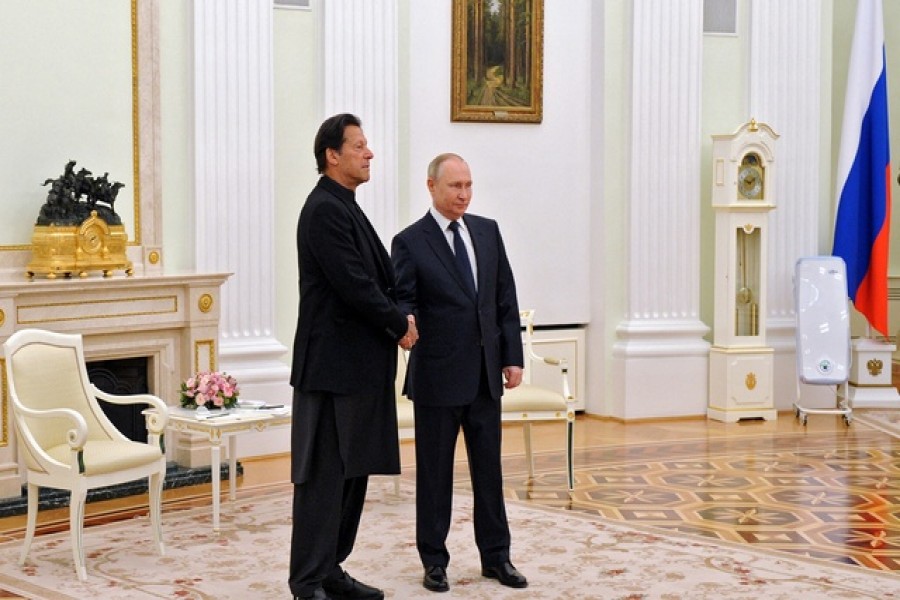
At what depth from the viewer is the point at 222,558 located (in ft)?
18.9

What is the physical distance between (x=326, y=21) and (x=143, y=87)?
1.40 meters

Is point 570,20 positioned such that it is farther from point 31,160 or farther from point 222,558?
point 222,558

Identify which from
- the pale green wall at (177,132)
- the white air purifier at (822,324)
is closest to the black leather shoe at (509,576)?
the pale green wall at (177,132)

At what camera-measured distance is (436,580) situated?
5215 millimetres

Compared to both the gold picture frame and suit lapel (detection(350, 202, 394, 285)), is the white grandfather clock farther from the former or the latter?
suit lapel (detection(350, 202, 394, 285))

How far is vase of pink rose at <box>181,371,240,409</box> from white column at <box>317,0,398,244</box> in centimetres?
232

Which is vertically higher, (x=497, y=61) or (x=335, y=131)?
(x=497, y=61)

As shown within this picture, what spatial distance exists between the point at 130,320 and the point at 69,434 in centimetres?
199

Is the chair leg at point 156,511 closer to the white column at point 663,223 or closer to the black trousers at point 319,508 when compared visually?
the black trousers at point 319,508

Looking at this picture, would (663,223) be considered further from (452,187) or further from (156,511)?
(156,511)

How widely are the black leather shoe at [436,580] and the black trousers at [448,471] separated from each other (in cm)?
2

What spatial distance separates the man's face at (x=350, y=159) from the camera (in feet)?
15.3

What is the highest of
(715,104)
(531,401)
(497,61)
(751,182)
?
(497,61)

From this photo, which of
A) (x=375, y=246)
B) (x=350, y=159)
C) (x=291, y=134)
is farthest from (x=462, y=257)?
(x=291, y=134)
